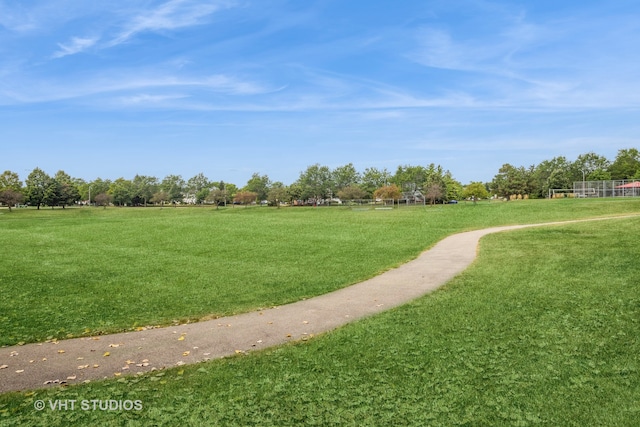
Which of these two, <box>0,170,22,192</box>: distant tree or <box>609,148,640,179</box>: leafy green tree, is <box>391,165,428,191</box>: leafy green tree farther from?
<box>0,170,22,192</box>: distant tree

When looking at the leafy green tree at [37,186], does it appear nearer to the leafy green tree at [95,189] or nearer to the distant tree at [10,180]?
the distant tree at [10,180]

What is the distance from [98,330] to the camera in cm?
773

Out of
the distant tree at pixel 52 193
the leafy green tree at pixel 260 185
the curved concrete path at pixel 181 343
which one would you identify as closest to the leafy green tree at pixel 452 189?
the leafy green tree at pixel 260 185

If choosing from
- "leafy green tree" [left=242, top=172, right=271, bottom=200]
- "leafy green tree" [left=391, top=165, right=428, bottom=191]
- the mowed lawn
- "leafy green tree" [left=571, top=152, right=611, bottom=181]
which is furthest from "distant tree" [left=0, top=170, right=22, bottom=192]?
"leafy green tree" [left=571, top=152, right=611, bottom=181]

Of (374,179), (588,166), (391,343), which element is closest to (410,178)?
(374,179)

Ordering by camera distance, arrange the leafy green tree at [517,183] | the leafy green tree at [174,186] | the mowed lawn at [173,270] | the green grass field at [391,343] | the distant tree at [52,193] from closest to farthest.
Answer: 1. the green grass field at [391,343]
2. the mowed lawn at [173,270]
3. the distant tree at [52,193]
4. the leafy green tree at [517,183]
5. the leafy green tree at [174,186]

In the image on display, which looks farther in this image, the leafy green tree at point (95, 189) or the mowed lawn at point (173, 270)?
the leafy green tree at point (95, 189)

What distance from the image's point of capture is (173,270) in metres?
14.3

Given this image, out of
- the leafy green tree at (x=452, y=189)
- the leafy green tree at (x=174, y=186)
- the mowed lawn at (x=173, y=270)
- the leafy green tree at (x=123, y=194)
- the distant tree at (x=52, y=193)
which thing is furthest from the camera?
the leafy green tree at (x=174, y=186)

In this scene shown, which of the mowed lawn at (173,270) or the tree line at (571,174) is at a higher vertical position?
the tree line at (571,174)

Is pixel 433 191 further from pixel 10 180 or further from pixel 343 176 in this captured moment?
pixel 10 180

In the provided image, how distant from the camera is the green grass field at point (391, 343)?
4.47 metres

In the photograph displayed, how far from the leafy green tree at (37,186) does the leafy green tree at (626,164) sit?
12087 cm

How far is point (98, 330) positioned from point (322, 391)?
496cm
